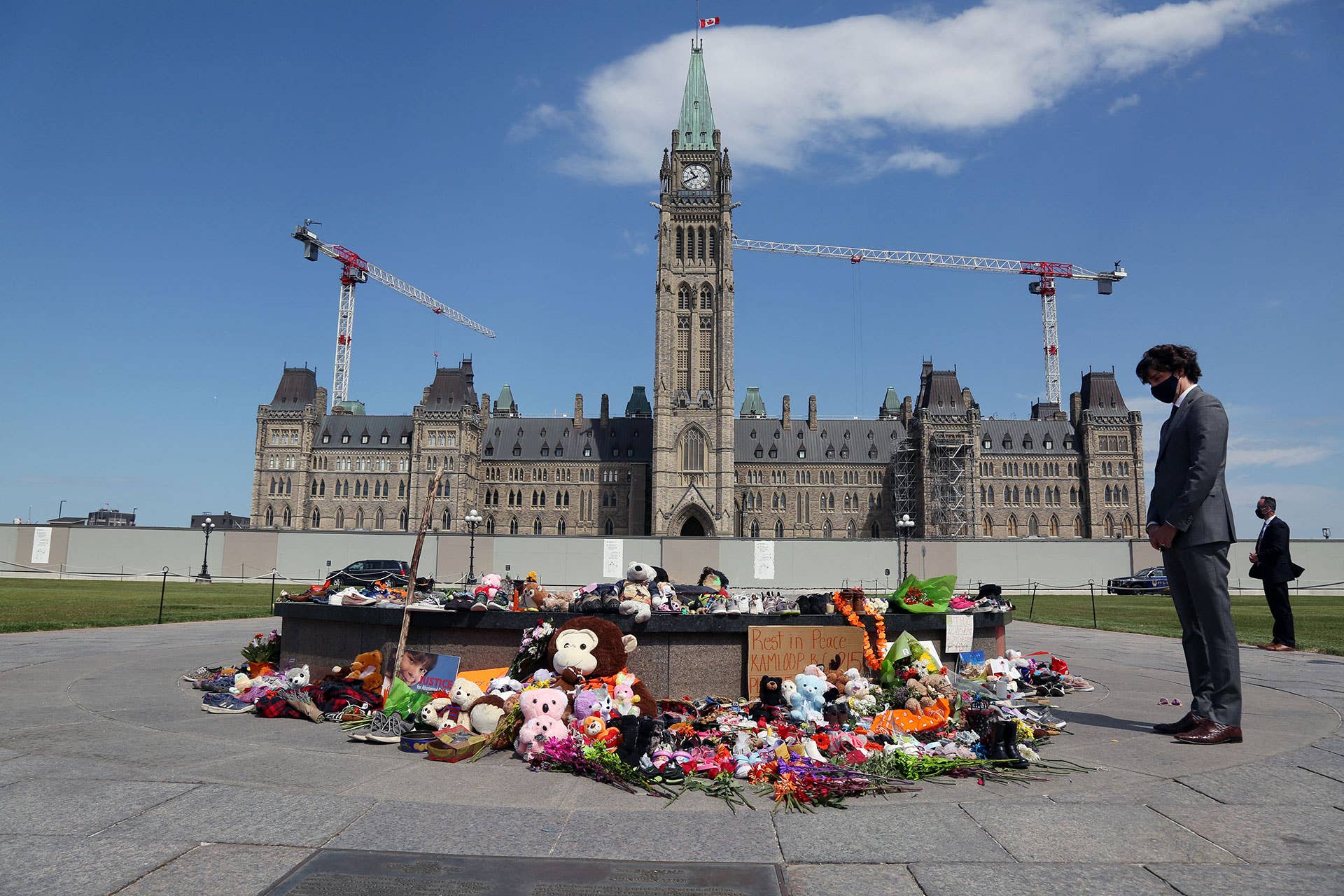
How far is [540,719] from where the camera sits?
6688 millimetres

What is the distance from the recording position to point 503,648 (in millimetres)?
8266

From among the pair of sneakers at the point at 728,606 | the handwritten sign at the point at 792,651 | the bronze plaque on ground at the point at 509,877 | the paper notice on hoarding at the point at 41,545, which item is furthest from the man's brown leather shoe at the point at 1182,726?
the paper notice on hoarding at the point at 41,545

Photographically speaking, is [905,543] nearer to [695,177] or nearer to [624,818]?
[624,818]

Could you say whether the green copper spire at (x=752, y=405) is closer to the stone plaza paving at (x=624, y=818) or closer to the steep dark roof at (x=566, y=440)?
the steep dark roof at (x=566, y=440)

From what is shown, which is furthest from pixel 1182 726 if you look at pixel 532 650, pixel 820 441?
pixel 820 441

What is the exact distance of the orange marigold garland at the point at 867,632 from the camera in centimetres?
834

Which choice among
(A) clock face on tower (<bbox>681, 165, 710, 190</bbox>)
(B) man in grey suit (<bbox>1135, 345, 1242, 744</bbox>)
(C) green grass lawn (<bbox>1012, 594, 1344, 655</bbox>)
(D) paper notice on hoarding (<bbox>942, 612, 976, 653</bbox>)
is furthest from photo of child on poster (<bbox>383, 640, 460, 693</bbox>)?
(A) clock face on tower (<bbox>681, 165, 710, 190</bbox>)

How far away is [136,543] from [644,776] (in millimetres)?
54087

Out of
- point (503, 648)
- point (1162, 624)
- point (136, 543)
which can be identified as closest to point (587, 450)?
point (136, 543)

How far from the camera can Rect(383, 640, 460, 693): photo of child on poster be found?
8.16 metres

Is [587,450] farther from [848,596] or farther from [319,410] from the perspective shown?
[848,596]

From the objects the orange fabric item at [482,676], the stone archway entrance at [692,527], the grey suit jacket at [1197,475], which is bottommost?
the orange fabric item at [482,676]

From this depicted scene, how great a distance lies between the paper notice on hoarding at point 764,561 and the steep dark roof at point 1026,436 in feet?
163

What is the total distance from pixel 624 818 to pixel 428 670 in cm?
385
